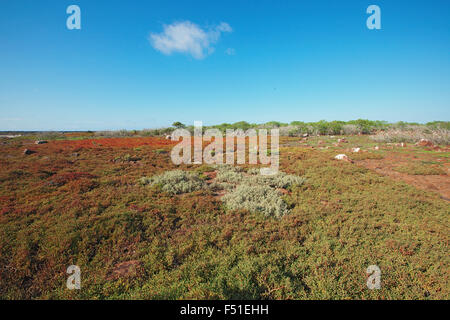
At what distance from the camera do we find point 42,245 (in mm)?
5543

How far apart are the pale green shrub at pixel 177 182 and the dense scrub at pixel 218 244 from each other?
778 millimetres

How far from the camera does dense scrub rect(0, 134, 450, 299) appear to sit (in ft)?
13.7

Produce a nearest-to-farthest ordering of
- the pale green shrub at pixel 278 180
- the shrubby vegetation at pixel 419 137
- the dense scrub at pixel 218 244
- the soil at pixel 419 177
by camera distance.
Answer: the dense scrub at pixel 218 244 < the soil at pixel 419 177 < the pale green shrub at pixel 278 180 < the shrubby vegetation at pixel 419 137

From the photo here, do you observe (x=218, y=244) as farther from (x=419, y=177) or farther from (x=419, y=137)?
(x=419, y=137)

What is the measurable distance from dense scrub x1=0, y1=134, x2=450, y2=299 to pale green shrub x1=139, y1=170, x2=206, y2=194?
0.78m

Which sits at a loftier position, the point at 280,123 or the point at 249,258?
the point at 280,123

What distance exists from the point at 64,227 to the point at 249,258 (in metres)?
6.46

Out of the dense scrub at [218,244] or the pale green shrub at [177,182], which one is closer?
the dense scrub at [218,244]

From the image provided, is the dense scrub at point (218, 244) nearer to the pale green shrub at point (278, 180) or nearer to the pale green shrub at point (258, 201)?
the pale green shrub at point (258, 201)

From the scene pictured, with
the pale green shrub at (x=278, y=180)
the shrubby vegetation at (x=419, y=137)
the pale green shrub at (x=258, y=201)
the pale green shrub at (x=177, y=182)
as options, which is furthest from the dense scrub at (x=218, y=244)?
the shrubby vegetation at (x=419, y=137)

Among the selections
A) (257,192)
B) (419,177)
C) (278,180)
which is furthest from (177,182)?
(419,177)

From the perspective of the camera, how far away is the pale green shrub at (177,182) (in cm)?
1056
